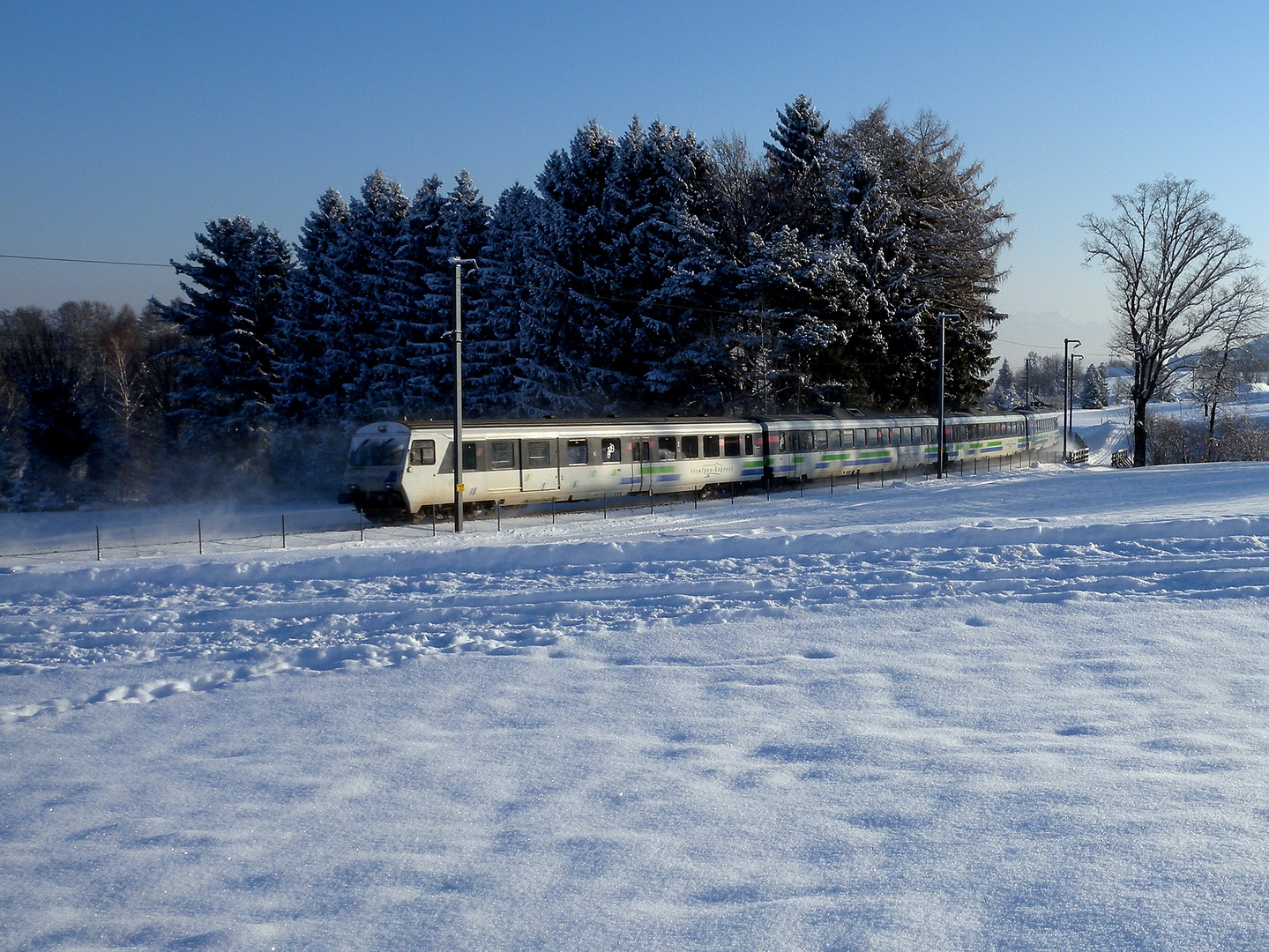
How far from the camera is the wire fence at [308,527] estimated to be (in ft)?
66.5

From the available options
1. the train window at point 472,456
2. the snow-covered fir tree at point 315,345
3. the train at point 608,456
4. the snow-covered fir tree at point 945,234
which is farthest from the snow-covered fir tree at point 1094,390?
the train window at point 472,456

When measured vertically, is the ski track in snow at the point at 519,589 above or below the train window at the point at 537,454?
below

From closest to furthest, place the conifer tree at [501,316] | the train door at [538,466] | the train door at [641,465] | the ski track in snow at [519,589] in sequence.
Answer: the ski track in snow at [519,589] → the train door at [538,466] → the train door at [641,465] → the conifer tree at [501,316]

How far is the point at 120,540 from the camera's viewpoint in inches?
988

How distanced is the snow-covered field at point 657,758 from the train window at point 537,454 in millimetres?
12659

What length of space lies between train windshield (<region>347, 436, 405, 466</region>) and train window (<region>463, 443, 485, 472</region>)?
1.69m

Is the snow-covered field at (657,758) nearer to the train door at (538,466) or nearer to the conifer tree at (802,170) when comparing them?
the train door at (538,466)

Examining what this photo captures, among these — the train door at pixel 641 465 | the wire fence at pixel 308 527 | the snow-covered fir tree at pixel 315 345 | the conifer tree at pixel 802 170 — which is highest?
the conifer tree at pixel 802 170

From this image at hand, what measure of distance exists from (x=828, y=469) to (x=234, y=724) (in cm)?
3133

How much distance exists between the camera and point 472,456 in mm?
24344

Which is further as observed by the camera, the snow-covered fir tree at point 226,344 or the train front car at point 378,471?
the snow-covered fir tree at point 226,344

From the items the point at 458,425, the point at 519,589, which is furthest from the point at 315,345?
the point at 519,589

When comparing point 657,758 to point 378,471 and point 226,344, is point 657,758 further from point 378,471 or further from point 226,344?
point 226,344

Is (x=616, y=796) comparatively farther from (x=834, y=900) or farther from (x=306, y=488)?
(x=306, y=488)
